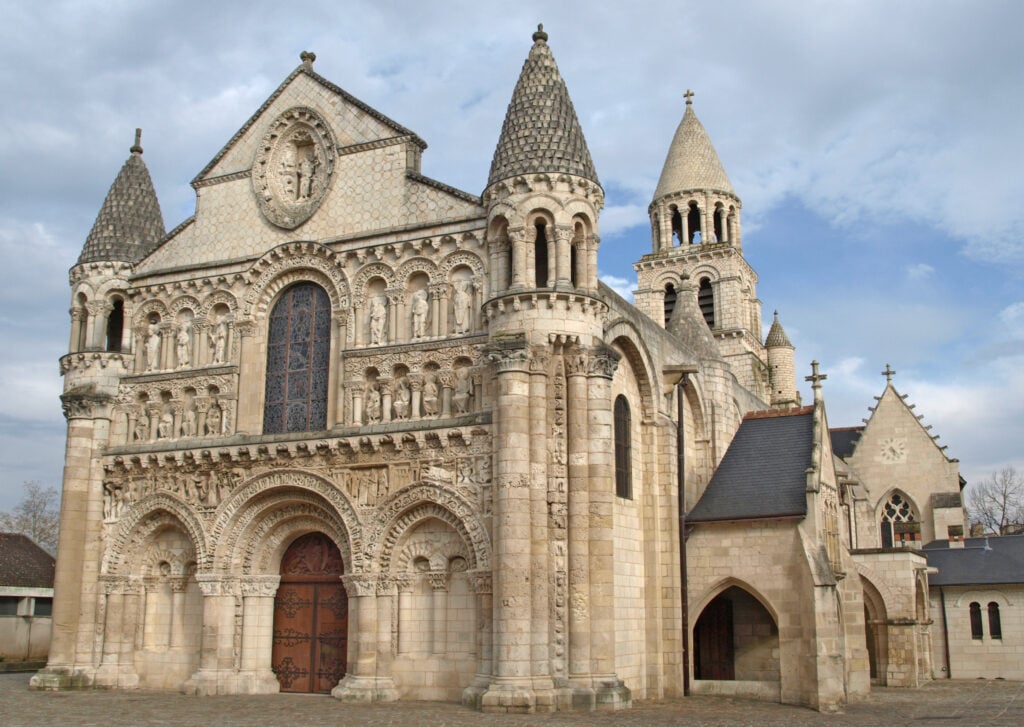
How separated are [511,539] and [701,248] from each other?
32.6 metres

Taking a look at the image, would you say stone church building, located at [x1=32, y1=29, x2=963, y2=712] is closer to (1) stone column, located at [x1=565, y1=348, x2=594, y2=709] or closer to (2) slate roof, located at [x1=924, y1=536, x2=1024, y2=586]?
(1) stone column, located at [x1=565, y1=348, x2=594, y2=709]

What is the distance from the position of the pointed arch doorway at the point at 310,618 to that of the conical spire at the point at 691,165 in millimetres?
31987

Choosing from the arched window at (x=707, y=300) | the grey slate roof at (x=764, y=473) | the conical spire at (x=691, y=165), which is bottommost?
the grey slate roof at (x=764, y=473)

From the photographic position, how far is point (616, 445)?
22.2 meters

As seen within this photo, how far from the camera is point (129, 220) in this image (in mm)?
26797

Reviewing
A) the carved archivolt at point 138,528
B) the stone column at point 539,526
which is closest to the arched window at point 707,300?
the stone column at point 539,526

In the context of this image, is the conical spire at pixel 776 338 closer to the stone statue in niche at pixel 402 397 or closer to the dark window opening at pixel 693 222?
the dark window opening at pixel 693 222

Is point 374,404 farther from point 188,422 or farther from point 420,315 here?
point 188,422

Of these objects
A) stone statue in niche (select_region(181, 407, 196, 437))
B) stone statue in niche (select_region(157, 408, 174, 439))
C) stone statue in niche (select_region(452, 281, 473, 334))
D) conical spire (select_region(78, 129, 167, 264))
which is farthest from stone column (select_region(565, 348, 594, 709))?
conical spire (select_region(78, 129, 167, 264))

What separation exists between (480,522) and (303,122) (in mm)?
10967

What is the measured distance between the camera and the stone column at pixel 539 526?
18531 millimetres

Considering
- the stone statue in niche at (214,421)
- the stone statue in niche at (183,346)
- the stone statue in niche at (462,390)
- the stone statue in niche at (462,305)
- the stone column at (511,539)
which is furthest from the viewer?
the stone statue in niche at (183,346)

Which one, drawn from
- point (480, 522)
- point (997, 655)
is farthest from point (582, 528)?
point (997, 655)

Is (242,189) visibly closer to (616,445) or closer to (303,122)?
(303,122)
